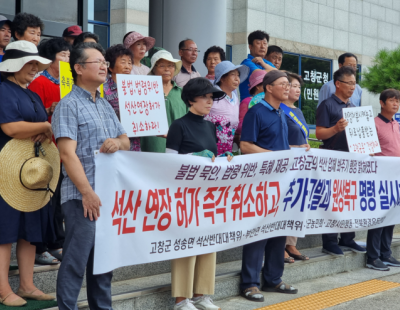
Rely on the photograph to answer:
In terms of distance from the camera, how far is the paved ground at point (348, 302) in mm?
5031

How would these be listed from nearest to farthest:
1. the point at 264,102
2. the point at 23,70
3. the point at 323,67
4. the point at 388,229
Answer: the point at 23,70, the point at 264,102, the point at 388,229, the point at 323,67

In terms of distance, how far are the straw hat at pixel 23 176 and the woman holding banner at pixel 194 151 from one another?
1038 millimetres

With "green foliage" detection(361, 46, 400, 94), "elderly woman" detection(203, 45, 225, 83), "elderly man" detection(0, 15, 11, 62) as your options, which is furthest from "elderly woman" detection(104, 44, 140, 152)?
"green foliage" detection(361, 46, 400, 94)

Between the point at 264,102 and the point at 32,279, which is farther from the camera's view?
the point at 264,102

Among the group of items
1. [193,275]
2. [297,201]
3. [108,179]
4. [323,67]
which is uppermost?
[323,67]

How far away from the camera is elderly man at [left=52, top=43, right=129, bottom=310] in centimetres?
363

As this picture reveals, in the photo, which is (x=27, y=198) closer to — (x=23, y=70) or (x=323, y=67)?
(x=23, y=70)

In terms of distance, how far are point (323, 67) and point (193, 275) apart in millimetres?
13283

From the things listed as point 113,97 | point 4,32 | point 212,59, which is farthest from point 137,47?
point 4,32

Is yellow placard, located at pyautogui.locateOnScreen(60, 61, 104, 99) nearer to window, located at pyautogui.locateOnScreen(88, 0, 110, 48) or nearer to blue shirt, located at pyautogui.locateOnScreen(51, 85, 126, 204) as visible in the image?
blue shirt, located at pyautogui.locateOnScreen(51, 85, 126, 204)

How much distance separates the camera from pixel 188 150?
4.61 m

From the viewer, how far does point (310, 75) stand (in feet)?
54.4

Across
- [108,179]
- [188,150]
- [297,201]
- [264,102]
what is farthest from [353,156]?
[108,179]

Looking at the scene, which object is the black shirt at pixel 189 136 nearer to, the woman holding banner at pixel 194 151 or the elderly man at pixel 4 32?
the woman holding banner at pixel 194 151
